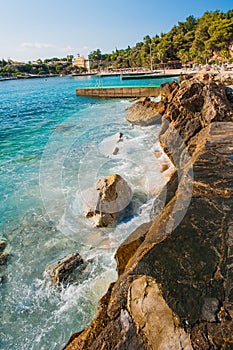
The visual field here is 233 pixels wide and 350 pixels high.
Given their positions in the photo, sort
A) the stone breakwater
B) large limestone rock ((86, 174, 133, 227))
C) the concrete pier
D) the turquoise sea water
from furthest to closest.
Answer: the concrete pier, large limestone rock ((86, 174, 133, 227)), the turquoise sea water, the stone breakwater

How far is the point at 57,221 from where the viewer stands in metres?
6.30

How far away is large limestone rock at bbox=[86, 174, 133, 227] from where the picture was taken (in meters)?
5.66

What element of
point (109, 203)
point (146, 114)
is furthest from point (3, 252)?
point (146, 114)

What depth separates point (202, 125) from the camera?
8.05m

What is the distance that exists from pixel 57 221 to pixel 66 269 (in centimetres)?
204

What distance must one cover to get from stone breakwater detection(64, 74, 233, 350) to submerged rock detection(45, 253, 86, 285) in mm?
1483

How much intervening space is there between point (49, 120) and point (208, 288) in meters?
20.1

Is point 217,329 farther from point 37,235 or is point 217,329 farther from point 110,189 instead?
point 37,235

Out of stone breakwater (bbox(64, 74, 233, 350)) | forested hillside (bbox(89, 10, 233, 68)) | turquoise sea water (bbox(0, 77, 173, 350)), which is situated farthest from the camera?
forested hillside (bbox(89, 10, 233, 68))

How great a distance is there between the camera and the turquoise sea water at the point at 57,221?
12.5 feet

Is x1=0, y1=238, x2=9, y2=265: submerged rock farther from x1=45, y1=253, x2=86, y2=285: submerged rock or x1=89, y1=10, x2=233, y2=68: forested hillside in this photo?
x1=89, y1=10, x2=233, y2=68: forested hillside

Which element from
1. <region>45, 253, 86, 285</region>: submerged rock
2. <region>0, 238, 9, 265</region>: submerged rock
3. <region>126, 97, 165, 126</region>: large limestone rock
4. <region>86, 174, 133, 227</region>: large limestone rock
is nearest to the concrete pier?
<region>126, 97, 165, 126</region>: large limestone rock

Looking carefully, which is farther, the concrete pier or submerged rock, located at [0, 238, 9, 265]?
the concrete pier

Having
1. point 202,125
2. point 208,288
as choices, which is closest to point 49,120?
point 202,125
